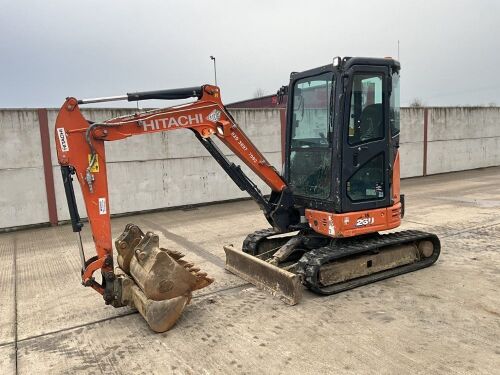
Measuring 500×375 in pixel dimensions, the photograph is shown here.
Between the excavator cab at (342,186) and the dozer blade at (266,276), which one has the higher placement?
the excavator cab at (342,186)

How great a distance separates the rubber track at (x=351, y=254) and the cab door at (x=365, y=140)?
46 centimetres

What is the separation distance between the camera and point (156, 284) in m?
4.06

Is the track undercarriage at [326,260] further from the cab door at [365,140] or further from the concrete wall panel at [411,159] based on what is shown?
the concrete wall panel at [411,159]

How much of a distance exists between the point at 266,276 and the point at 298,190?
129 centimetres

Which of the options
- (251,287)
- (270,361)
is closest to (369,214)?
(251,287)

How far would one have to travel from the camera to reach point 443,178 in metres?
16.2

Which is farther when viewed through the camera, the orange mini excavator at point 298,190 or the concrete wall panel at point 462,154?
the concrete wall panel at point 462,154

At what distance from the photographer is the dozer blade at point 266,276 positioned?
178 inches

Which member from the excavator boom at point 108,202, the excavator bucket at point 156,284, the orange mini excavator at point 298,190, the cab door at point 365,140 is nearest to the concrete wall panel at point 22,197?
the orange mini excavator at point 298,190

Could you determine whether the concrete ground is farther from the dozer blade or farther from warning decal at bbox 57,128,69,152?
warning decal at bbox 57,128,69,152

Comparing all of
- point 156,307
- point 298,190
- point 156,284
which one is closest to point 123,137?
point 156,284

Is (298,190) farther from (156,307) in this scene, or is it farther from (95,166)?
(95,166)

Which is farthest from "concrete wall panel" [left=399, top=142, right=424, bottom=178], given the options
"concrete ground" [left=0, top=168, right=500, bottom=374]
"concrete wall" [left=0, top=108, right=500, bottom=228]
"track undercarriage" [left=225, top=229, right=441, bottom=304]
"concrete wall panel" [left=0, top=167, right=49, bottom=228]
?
"concrete wall panel" [left=0, top=167, right=49, bottom=228]

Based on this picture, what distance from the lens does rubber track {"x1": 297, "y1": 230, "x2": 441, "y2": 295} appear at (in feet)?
15.3
